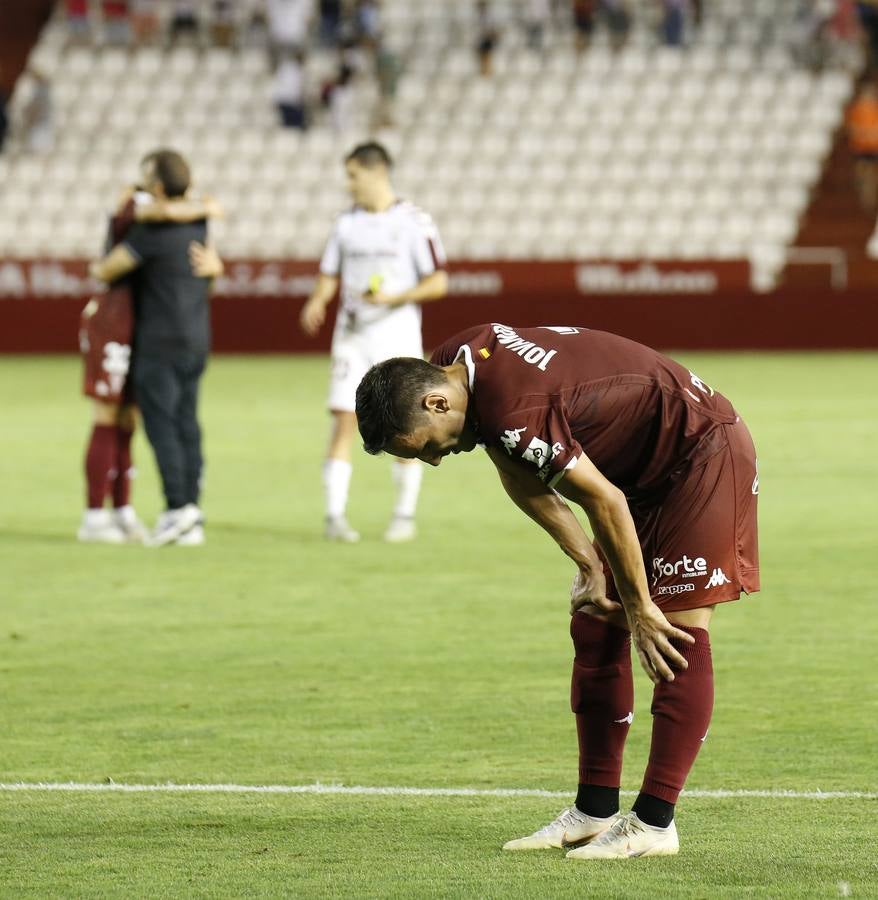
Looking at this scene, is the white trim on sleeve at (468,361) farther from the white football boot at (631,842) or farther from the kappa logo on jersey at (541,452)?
the white football boot at (631,842)

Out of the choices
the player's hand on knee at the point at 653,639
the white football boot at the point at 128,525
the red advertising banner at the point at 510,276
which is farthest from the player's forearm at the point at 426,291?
the red advertising banner at the point at 510,276

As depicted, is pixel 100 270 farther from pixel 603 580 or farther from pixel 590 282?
pixel 590 282

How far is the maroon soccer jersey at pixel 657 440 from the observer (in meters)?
4.86

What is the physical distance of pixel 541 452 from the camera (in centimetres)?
466

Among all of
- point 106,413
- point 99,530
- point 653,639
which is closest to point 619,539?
point 653,639

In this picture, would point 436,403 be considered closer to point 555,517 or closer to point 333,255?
point 555,517

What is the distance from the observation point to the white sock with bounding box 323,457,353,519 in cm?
1118

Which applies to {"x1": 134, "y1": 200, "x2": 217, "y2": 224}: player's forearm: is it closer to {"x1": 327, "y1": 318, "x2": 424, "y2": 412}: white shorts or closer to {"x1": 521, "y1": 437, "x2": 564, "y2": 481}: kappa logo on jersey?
{"x1": 327, "y1": 318, "x2": 424, "y2": 412}: white shorts

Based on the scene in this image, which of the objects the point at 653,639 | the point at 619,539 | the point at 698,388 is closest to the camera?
the point at 619,539

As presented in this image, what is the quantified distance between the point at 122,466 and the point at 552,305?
53.7ft

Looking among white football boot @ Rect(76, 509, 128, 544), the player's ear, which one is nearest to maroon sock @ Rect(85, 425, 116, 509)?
white football boot @ Rect(76, 509, 128, 544)

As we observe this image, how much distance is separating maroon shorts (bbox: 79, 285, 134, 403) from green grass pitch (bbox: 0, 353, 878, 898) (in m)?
0.93

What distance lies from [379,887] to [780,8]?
31.9m

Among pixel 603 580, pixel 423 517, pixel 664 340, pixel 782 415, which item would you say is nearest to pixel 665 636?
pixel 603 580
